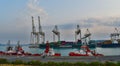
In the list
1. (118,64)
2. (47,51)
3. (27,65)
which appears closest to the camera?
(118,64)

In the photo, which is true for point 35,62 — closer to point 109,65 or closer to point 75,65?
point 75,65

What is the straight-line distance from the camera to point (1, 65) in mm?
31875

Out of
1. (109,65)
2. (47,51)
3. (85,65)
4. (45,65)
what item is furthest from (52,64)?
(47,51)

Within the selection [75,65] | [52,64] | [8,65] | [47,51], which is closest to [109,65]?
[75,65]

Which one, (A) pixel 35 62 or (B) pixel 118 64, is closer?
(B) pixel 118 64

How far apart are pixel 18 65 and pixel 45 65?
9.04ft

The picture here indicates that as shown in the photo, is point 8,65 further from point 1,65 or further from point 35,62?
point 35,62

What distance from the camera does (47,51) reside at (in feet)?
156

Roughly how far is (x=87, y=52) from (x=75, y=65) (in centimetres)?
1906

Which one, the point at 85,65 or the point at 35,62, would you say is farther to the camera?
the point at 35,62

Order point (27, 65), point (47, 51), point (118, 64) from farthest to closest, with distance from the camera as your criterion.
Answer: point (47, 51) → point (27, 65) → point (118, 64)

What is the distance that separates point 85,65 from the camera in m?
30.7

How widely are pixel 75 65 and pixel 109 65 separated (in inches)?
133

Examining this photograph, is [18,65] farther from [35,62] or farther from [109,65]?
[109,65]
